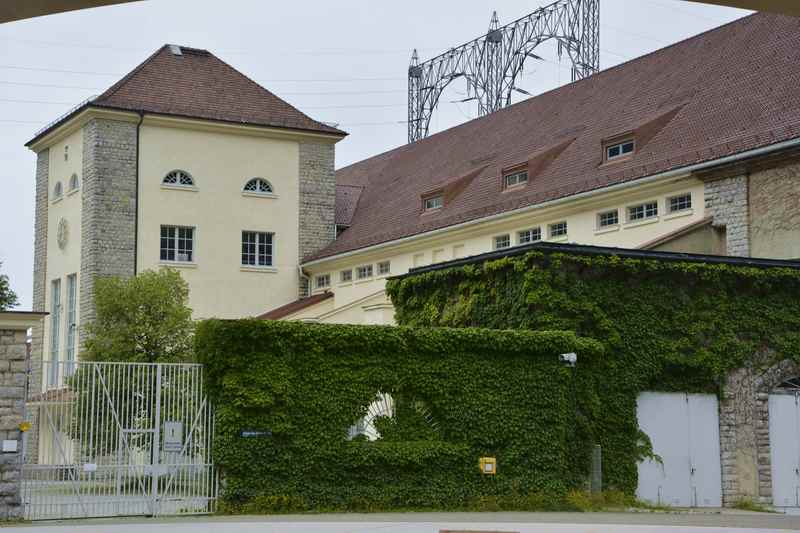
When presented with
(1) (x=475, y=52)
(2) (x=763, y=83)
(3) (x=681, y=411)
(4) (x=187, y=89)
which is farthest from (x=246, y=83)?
(3) (x=681, y=411)

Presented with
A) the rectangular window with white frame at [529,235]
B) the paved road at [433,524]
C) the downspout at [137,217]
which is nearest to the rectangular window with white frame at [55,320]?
the downspout at [137,217]

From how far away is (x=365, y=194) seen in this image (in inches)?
1881

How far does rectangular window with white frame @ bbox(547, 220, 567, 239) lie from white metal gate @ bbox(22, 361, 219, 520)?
15.8 meters

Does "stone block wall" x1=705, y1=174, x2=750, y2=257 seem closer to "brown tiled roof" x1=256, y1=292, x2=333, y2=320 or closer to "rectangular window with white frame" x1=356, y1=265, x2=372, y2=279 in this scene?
"rectangular window with white frame" x1=356, y1=265, x2=372, y2=279

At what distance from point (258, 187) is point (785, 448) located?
84.0 feet

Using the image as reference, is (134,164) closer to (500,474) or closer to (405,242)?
(405,242)

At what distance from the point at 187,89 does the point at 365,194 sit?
27.0 feet

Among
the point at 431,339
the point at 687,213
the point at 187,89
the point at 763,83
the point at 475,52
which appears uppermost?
the point at 475,52

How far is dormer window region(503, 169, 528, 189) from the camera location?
35406mm

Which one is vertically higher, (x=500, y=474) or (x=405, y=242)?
(x=405, y=242)

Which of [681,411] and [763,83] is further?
[763,83]

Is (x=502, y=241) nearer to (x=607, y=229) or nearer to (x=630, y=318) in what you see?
(x=607, y=229)

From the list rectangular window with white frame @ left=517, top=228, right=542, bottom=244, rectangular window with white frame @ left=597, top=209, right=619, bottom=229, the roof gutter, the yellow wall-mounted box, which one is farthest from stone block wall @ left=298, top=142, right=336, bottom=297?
the yellow wall-mounted box

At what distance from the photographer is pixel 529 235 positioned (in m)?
33.8
